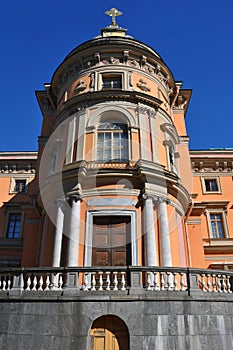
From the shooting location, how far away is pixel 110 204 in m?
15.0

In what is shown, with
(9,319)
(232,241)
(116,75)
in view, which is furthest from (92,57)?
(9,319)

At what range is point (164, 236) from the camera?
14602mm

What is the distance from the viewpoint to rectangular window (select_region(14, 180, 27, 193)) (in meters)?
24.4

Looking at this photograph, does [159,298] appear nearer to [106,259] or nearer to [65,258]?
[106,259]

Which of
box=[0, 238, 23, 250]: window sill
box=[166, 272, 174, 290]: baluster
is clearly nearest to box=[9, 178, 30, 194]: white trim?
box=[0, 238, 23, 250]: window sill

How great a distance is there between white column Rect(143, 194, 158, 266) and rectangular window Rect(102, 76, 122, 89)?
25.9ft

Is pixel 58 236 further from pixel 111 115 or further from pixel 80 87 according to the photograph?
pixel 80 87

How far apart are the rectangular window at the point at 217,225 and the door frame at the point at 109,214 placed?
8.85 m

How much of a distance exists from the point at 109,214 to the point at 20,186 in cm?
1206

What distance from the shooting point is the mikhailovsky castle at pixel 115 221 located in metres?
10.6

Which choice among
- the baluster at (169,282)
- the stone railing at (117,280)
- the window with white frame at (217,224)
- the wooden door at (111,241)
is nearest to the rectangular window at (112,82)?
the wooden door at (111,241)

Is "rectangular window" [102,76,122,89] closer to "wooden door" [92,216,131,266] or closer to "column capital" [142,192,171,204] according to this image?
"column capital" [142,192,171,204]

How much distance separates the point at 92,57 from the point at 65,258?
12834 mm

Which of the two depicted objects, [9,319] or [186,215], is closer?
[9,319]
